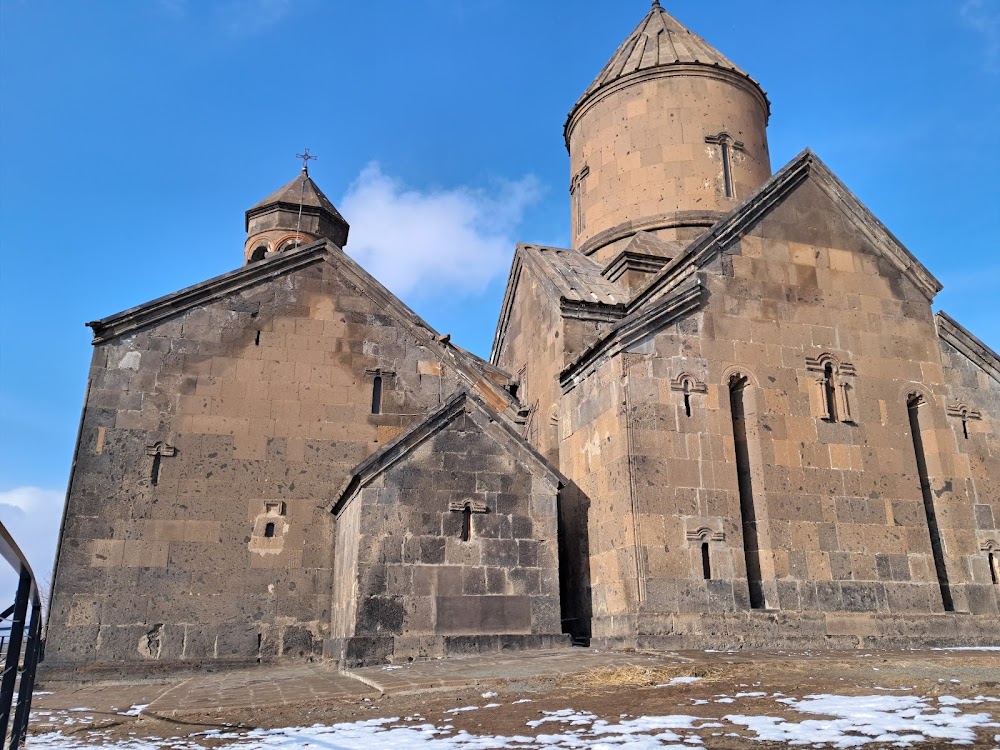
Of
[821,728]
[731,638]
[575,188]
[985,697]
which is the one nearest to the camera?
[821,728]

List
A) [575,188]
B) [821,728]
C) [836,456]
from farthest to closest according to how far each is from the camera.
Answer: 1. [575,188]
2. [836,456]
3. [821,728]

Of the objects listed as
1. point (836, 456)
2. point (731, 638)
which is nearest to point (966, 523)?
point (836, 456)

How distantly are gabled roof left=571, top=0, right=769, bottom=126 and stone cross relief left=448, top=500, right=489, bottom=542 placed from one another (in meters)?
9.10

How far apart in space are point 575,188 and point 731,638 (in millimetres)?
9196

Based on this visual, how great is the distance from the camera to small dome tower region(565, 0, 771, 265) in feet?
44.1

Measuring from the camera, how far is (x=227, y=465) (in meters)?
9.82

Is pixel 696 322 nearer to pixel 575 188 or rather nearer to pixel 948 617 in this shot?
pixel 948 617

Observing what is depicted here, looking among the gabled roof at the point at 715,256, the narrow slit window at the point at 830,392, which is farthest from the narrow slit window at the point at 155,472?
the narrow slit window at the point at 830,392

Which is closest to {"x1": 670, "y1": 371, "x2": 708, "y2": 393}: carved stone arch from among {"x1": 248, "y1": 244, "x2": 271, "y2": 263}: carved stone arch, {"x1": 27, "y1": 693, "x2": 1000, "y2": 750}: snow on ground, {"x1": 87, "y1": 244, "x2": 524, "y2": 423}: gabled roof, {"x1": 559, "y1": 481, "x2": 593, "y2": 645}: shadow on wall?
{"x1": 559, "y1": 481, "x2": 593, "y2": 645}: shadow on wall

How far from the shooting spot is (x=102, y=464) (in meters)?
9.48

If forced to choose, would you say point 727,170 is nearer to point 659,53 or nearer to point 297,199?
point 659,53

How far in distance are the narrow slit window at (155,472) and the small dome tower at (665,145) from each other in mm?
7748

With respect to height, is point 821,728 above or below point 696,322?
below

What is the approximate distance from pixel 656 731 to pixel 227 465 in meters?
7.05
